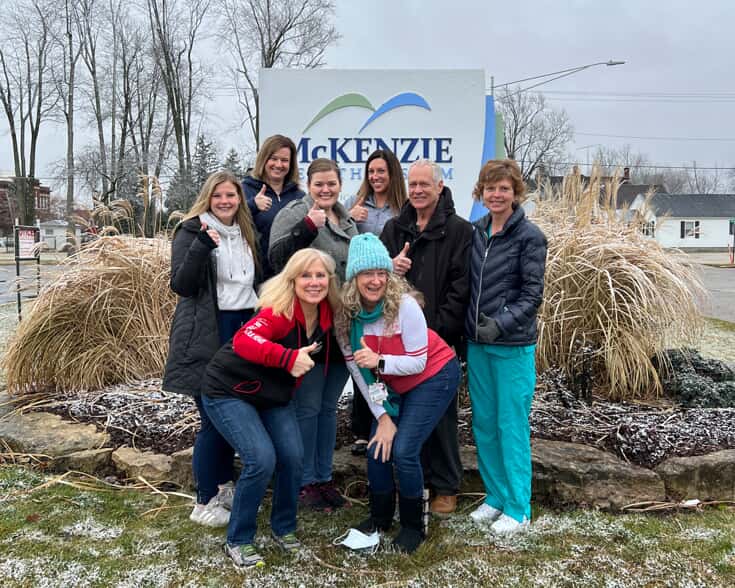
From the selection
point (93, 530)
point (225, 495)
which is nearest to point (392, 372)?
point (225, 495)

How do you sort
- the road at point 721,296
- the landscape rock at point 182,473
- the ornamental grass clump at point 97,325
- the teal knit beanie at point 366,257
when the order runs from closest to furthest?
the teal knit beanie at point 366,257 < the landscape rock at point 182,473 < the ornamental grass clump at point 97,325 < the road at point 721,296

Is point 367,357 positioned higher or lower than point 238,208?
lower

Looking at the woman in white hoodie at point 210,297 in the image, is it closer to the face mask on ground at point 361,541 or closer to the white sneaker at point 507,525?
the face mask on ground at point 361,541

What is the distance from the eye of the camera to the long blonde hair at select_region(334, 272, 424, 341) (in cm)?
245

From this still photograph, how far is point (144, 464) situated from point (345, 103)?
2.97 meters

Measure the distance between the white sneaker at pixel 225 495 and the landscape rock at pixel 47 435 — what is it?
1.03 m

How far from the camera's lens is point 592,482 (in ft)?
9.43

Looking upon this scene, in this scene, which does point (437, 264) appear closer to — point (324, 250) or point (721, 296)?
point (324, 250)

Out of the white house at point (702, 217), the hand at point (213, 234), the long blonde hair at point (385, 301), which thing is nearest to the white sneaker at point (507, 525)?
the long blonde hair at point (385, 301)

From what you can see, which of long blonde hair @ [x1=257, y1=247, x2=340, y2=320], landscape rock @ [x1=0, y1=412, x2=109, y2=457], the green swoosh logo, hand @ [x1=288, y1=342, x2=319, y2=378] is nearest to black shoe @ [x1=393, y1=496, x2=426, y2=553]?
A: hand @ [x1=288, y1=342, x2=319, y2=378]

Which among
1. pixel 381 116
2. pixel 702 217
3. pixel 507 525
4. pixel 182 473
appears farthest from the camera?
pixel 702 217

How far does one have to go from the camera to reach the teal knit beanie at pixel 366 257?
2.42 meters

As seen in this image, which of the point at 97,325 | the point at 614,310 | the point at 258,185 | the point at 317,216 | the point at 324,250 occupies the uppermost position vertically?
the point at 258,185

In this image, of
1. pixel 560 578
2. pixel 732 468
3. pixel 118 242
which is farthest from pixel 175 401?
pixel 732 468
